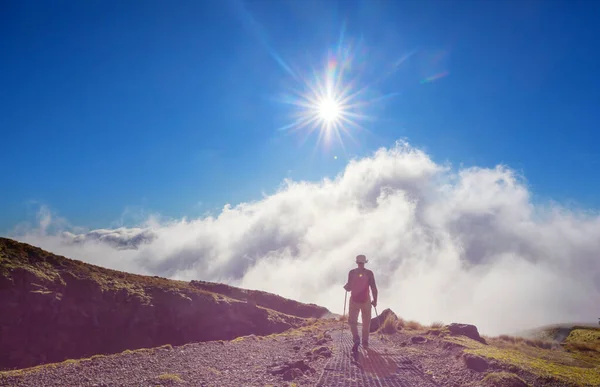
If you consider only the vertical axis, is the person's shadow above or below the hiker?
below

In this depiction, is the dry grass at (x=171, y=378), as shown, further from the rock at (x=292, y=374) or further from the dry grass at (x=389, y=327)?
the dry grass at (x=389, y=327)

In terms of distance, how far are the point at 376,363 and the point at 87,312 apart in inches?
888

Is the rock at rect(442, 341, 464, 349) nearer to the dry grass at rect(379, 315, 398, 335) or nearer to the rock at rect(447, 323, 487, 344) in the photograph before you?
the rock at rect(447, 323, 487, 344)

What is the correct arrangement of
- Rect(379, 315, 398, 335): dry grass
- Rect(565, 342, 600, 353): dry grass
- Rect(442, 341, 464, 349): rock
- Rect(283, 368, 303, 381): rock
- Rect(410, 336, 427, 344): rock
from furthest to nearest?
Rect(379, 315, 398, 335): dry grass, Rect(565, 342, 600, 353): dry grass, Rect(410, 336, 427, 344): rock, Rect(442, 341, 464, 349): rock, Rect(283, 368, 303, 381): rock

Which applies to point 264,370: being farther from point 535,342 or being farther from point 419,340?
A: point 535,342

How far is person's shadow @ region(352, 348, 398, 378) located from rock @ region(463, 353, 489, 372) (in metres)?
1.87

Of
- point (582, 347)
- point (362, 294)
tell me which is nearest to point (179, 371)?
point (362, 294)

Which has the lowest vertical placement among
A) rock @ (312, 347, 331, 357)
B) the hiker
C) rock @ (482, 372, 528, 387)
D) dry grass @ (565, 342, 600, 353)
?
rock @ (312, 347, 331, 357)

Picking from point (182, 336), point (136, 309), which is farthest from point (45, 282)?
point (182, 336)

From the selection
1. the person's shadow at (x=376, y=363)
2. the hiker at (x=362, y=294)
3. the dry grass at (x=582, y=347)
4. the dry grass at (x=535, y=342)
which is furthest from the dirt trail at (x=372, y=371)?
the dry grass at (x=582, y=347)

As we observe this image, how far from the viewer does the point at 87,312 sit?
23500mm

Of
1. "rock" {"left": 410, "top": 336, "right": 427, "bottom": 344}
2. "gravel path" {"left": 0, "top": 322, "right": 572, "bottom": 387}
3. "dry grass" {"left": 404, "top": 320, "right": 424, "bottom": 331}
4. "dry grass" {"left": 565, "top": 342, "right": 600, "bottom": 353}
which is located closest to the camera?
"gravel path" {"left": 0, "top": 322, "right": 572, "bottom": 387}

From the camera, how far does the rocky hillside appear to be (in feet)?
66.3

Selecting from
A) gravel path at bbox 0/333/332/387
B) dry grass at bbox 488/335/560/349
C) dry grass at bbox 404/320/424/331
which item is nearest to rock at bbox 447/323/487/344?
dry grass at bbox 488/335/560/349
